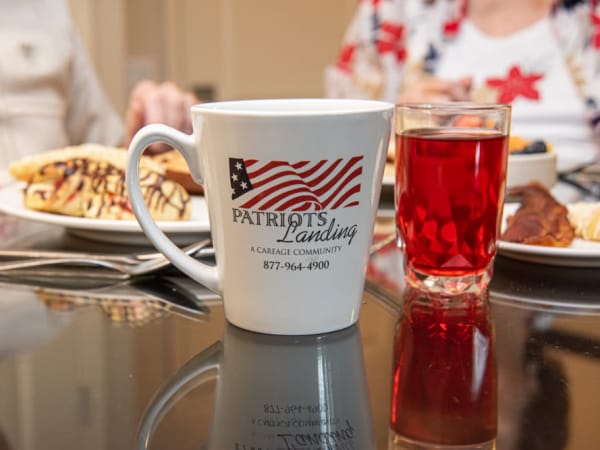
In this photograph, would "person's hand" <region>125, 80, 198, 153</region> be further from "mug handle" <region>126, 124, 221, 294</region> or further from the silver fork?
"mug handle" <region>126, 124, 221, 294</region>

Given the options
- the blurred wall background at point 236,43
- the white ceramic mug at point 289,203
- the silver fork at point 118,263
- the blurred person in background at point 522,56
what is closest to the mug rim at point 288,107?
the white ceramic mug at point 289,203

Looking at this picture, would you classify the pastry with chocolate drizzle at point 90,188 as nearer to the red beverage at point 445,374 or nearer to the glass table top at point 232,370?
the glass table top at point 232,370

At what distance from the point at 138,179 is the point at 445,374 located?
0.75ft

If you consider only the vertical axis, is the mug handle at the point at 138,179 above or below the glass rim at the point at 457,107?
below

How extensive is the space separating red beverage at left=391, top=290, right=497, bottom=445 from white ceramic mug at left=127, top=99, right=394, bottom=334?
51 millimetres

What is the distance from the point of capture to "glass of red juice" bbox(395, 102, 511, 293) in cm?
55

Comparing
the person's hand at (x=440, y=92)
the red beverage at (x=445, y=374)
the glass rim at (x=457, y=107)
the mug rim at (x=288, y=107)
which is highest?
the mug rim at (x=288, y=107)

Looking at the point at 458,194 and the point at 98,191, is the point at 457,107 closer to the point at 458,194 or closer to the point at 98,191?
the point at 458,194

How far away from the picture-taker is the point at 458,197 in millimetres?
551

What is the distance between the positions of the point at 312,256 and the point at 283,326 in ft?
0.15

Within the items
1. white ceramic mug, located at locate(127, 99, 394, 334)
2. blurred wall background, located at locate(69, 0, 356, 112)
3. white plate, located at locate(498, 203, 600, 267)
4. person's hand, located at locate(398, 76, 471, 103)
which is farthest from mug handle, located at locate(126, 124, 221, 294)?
blurred wall background, located at locate(69, 0, 356, 112)

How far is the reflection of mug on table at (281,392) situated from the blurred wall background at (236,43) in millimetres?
2507

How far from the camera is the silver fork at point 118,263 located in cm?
58

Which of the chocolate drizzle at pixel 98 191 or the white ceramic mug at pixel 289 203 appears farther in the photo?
the chocolate drizzle at pixel 98 191
